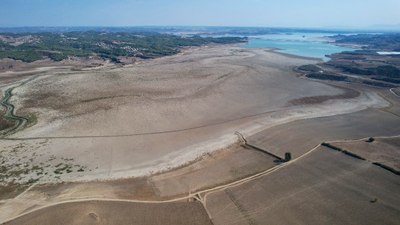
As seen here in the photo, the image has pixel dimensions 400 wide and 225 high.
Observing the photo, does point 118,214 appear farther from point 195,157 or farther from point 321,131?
point 321,131

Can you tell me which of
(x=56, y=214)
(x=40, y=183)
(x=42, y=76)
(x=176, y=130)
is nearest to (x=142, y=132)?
(x=176, y=130)

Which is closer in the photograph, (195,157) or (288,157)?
(288,157)

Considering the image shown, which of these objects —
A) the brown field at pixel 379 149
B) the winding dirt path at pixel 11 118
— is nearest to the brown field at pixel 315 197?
the brown field at pixel 379 149

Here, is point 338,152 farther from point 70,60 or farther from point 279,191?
point 70,60

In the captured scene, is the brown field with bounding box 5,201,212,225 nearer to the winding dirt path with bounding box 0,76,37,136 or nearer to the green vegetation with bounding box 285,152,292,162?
the green vegetation with bounding box 285,152,292,162

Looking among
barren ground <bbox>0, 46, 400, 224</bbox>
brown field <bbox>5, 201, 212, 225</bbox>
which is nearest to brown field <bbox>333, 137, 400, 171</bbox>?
barren ground <bbox>0, 46, 400, 224</bbox>

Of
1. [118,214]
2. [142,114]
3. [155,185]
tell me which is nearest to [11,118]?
[142,114]
